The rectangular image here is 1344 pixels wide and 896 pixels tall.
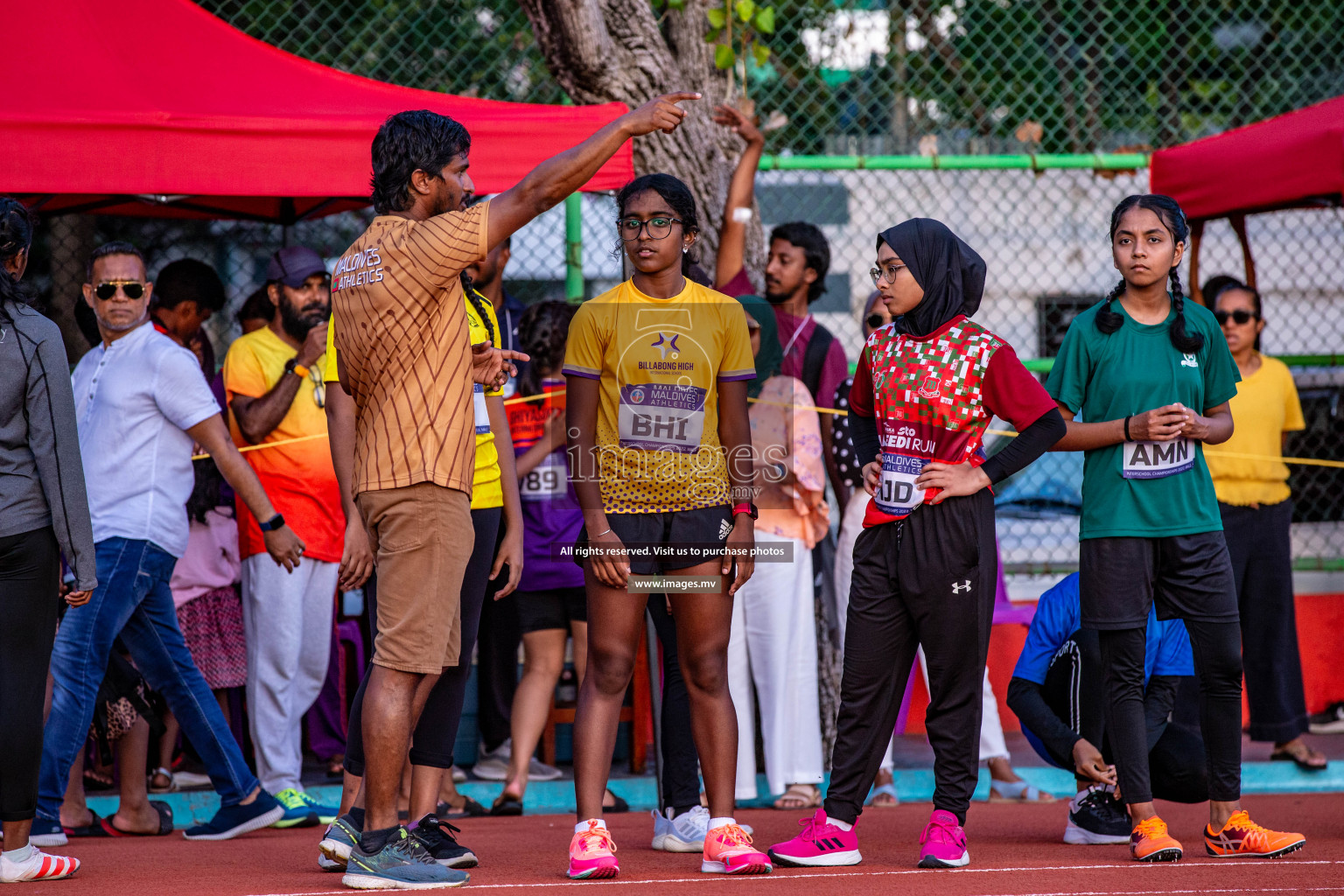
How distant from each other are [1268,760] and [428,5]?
675cm

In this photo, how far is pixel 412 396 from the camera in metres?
3.94

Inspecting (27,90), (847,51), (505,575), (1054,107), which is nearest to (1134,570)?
(505,575)

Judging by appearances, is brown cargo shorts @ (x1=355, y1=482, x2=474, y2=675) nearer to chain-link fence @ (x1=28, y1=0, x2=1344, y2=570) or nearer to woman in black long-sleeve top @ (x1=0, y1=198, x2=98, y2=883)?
woman in black long-sleeve top @ (x1=0, y1=198, x2=98, y2=883)

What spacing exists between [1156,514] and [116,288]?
12.3ft

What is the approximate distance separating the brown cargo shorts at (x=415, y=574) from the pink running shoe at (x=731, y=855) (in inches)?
38.4

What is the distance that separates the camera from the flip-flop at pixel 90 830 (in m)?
5.41

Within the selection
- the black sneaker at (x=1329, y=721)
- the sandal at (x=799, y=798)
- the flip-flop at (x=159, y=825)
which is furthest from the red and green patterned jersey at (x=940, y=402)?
the black sneaker at (x=1329, y=721)

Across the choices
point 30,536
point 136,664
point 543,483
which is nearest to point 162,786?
point 136,664

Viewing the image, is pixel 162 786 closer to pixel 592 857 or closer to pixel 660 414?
pixel 592 857

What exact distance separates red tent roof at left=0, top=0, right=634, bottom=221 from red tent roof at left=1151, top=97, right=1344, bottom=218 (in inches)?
120

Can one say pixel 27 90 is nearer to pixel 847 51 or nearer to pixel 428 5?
pixel 428 5

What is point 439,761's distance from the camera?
4340mm

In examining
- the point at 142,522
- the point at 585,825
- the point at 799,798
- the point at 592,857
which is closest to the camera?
the point at 592,857

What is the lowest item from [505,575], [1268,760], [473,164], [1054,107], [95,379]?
[1268,760]
